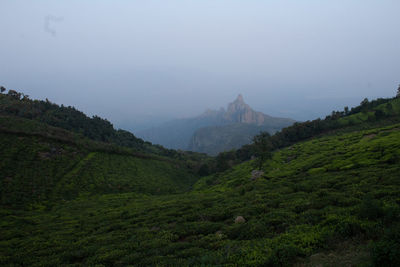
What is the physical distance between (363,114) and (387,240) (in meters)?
135

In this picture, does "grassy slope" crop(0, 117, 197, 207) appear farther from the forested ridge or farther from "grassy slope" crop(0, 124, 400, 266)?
"grassy slope" crop(0, 124, 400, 266)

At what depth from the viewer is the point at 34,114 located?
454 feet

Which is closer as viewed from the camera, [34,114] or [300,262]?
Result: [300,262]

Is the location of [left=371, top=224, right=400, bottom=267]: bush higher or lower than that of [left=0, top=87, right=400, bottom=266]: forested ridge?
higher

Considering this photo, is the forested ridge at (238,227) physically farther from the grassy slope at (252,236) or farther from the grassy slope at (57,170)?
the grassy slope at (57,170)

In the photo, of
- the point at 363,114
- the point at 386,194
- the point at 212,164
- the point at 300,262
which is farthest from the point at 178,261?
the point at 363,114

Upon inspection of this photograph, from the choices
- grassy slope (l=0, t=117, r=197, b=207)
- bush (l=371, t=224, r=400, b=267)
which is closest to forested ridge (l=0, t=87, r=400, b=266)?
bush (l=371, t=224, r=400, b=267)

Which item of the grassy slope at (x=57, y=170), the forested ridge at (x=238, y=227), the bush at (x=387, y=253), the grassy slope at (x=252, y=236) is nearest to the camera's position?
the bush at (x=387, y=253)

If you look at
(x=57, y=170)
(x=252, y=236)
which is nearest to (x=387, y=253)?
(x=252, y=236)

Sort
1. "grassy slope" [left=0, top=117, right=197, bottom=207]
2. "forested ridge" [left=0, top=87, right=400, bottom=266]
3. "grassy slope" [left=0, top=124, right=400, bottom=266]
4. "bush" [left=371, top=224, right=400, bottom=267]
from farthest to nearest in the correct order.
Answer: "grassy slope" [left=0, top=117, right=197, bottom=207], "grassy slope" [left=0, top=124, right=400, bottom=266], "forested ridge" [left=0, top=87, right=400, bottom=266], "bush" [left=371, top=224, right=400, bottom=267]

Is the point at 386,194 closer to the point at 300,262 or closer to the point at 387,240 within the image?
the point at 387,240

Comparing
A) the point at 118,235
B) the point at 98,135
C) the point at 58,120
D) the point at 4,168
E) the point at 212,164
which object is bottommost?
the point at 212,164

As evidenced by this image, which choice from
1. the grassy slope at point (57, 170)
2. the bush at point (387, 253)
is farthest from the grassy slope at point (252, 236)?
the grassy slope at point (57, 170)

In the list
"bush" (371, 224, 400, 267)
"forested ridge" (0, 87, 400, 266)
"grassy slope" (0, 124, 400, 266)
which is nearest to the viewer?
"bush" (371, 224, 400, 267)
